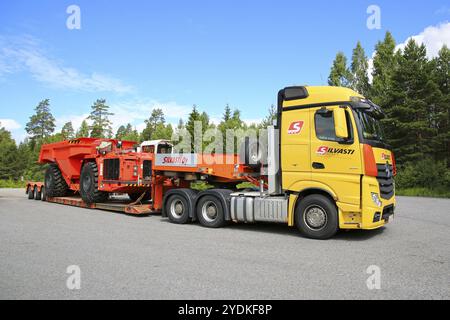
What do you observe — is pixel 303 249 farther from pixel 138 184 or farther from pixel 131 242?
pixel 138 184

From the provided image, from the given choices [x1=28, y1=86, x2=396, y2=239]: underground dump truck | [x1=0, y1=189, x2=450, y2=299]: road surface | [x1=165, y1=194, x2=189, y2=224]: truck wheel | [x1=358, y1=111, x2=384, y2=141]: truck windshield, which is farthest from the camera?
[x1=165, y1=194, x2=189, y2=224]: truck wheel

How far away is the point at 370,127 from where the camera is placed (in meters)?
7.78

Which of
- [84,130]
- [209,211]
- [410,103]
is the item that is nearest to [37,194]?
[209,211]

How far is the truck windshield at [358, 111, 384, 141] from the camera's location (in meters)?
7.50

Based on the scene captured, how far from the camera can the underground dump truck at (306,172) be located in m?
7.37

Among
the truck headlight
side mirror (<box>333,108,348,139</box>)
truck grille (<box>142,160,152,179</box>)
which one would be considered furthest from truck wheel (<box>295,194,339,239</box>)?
truck grille (<box>142,160,152,179</box>)

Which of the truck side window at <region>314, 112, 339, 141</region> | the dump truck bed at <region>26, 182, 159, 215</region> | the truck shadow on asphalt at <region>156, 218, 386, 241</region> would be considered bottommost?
the truck shadow on asphalt at <region>156, 218, 386, 241</region>

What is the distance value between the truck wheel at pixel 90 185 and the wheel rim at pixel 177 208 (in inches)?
168

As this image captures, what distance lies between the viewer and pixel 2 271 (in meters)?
5.11

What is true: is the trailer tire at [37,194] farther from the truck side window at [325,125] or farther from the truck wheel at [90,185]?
the truck side window at [325,125]

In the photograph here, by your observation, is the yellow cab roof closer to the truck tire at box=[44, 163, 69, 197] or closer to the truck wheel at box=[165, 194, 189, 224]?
the truck wheel at box=[165, 194, 189, 224]

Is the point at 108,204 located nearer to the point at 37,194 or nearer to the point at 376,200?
the point at 37,194

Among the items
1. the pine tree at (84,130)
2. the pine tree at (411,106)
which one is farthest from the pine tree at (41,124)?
the pine tree at (411,106)

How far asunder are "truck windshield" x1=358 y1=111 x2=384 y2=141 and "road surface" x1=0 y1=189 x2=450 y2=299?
220 cm
